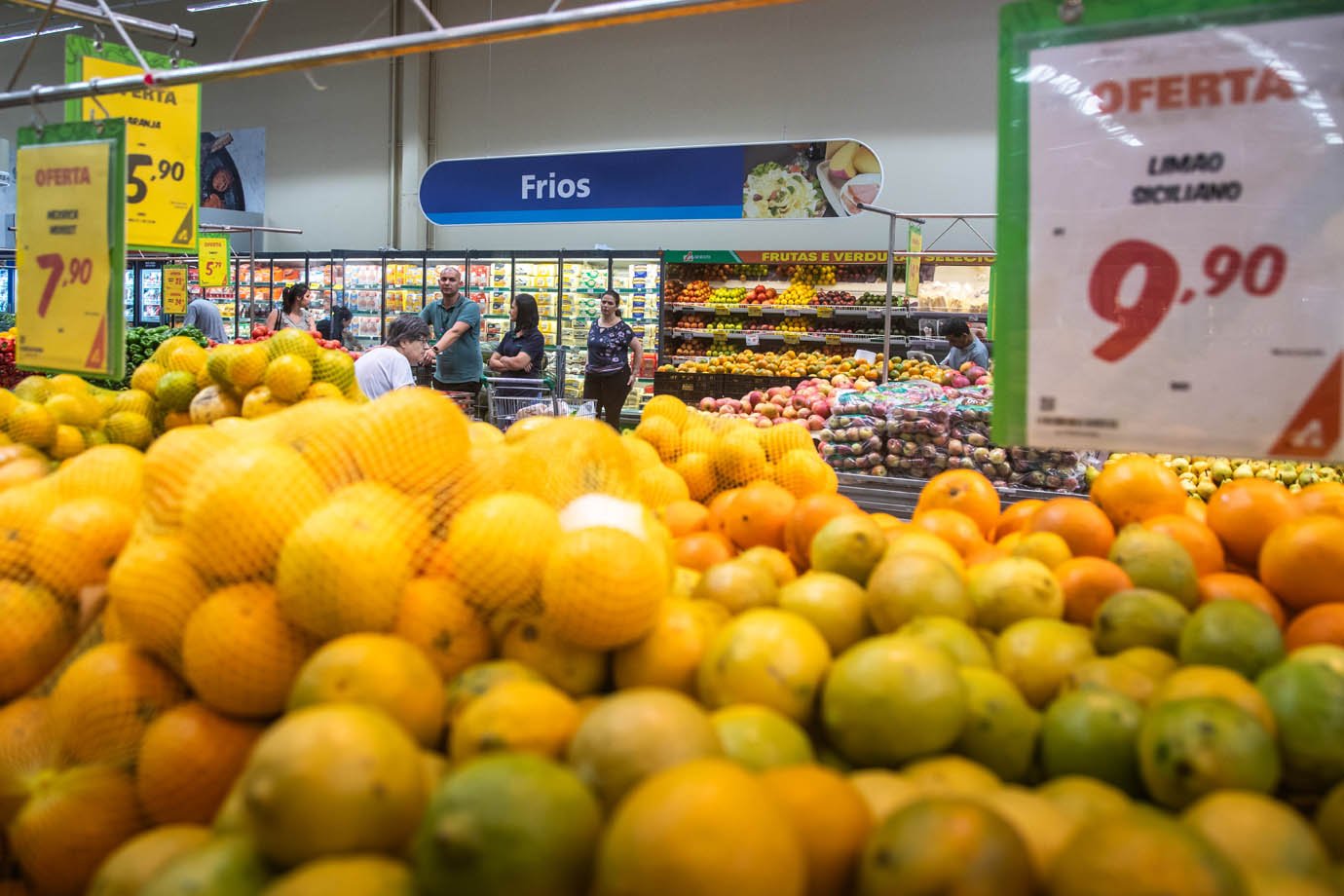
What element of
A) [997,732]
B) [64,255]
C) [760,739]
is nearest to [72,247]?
[64,255]

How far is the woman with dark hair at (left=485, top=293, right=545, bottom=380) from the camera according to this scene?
7918 mm

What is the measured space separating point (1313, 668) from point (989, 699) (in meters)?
0.40

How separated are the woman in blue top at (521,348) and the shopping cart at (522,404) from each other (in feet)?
→ 0.31

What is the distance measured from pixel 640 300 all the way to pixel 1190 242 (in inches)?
401

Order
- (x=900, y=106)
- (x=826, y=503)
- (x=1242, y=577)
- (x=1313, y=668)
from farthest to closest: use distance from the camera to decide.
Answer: (x=900, y=106)
(x=826, y=503)
(x=1242, y=577)
(x=1313, y=668)

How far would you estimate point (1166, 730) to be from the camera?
110 cm

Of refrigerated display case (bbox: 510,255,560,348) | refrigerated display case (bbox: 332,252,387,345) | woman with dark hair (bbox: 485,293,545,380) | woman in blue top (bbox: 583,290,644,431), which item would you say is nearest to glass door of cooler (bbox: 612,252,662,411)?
refrigerated display case (bbox: 510,255,560,348)

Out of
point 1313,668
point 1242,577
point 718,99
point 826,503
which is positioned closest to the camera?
point 1313,668

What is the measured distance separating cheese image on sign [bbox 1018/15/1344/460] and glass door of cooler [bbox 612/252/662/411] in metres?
9.61

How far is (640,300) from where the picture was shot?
37.6ft

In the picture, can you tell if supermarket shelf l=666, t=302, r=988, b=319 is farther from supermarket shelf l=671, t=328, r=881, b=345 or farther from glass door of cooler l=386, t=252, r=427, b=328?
glass door of cooler l=386, t=252, r=427, b=328

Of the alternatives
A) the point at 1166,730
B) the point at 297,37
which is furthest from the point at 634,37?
the point at 1166,730

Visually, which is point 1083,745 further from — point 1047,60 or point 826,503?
point 1047,60

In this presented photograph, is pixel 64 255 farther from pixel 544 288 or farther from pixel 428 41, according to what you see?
pixel 544 288
